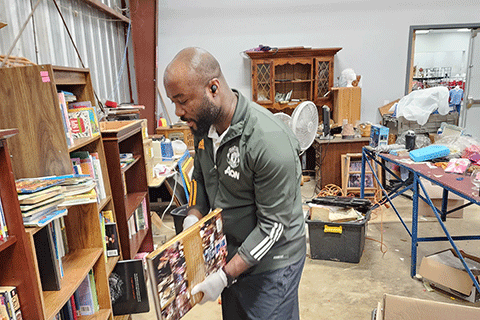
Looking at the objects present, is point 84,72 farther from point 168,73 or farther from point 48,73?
point 168,73

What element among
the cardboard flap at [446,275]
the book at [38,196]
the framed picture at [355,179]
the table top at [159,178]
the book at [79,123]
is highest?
the book at [79,123]

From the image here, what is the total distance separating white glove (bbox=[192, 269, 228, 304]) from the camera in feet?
3.76

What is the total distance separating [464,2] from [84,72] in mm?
5868

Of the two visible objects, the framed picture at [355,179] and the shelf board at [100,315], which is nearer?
the shelf board at [100,315]

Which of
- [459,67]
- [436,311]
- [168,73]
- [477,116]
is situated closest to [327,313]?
[436,311]

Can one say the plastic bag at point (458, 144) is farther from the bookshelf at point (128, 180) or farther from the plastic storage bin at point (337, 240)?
the bookshelf at point (128, 180)

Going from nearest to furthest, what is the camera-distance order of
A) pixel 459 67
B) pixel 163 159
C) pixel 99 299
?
pixel 99 299 → pixel 163 159 → pixel 459 67

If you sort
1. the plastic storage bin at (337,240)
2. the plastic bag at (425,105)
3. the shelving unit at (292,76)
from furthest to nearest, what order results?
the shelving unit at (292,76) → the plastic bag at (425,105) → the plastic storage bin at (337,240)

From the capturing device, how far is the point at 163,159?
136 inches

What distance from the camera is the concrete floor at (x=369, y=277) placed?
7.21ft

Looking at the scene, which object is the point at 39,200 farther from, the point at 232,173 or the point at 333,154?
the point at 333,154

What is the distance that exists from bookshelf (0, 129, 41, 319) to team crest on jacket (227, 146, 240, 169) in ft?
2.36

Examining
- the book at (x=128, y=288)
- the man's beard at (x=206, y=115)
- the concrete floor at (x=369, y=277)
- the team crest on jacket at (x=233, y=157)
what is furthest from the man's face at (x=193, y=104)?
the concrete floor at (x=369, y=277)

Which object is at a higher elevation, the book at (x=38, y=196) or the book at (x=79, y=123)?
the book at (x=79, y=123)
